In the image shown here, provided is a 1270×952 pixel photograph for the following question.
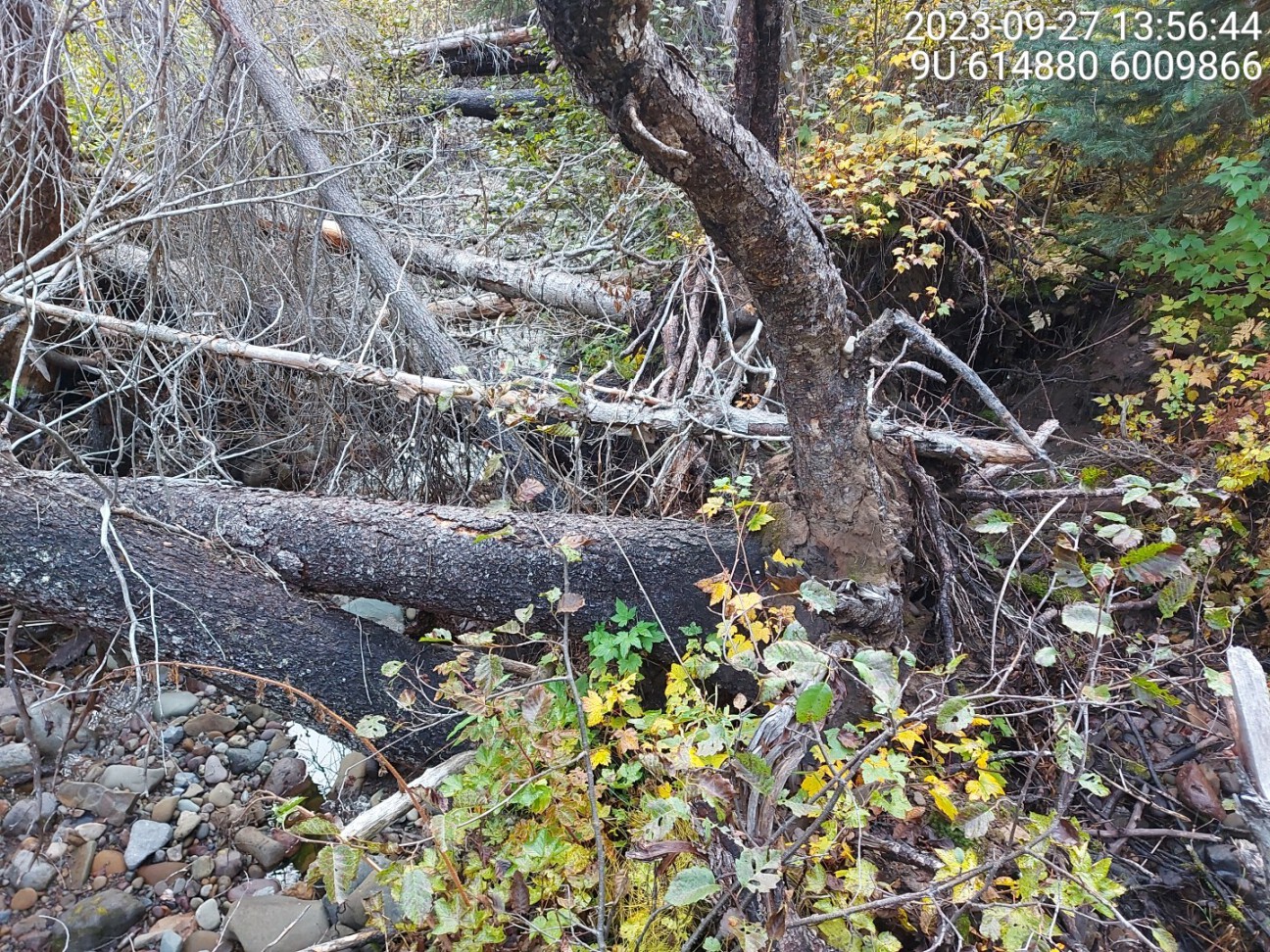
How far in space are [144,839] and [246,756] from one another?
397 mm

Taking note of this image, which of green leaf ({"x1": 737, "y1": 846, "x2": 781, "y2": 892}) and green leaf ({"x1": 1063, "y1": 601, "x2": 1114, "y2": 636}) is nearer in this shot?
green leaf ({"x1": 737, "y1": 846, "x2": 781, "y2": 892})

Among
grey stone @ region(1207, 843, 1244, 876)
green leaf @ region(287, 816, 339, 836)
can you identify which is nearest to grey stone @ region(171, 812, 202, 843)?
green leaf @ region(287, 816, 339, 836)

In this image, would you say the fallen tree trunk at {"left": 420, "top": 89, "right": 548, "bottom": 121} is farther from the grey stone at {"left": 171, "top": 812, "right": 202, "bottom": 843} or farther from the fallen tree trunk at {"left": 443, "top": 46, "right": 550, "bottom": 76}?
the grey stone at {"left": 171, "top": 812, "right": 202, "bottom": 843}

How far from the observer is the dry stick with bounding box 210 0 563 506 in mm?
3201

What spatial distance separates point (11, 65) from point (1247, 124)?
5174mm

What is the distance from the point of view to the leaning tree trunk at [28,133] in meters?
2.72

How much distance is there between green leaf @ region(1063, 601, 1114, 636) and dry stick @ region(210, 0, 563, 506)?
6.67 feet

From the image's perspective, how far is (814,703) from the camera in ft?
4.09

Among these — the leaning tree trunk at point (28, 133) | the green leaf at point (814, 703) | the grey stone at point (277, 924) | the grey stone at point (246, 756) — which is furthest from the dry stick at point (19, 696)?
the green leaf at point (814, 703)

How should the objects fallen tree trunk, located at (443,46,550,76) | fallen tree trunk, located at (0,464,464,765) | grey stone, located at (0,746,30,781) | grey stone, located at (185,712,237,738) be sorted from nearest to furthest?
fallen tree trunk, located at (0,464,464,765)
grey stone, located at (0,746,30,781)
grey stone, located at (185,712,237,738)
fallen tree trunk, located at (443,46,550,76)

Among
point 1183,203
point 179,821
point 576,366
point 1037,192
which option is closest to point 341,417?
point 576,366

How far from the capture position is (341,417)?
3273mm

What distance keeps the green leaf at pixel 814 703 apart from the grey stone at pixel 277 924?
5.40ft

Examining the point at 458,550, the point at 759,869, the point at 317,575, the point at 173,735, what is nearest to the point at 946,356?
the point at 759,869
